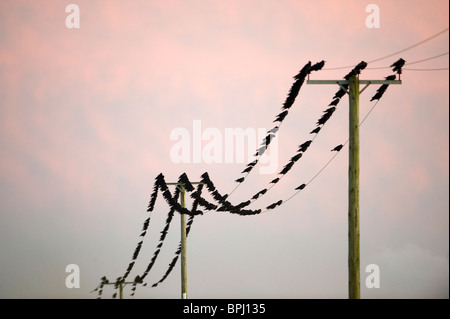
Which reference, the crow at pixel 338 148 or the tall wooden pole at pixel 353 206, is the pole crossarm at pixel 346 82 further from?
the crow at pixel 338 148

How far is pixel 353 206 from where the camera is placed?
37.9ft

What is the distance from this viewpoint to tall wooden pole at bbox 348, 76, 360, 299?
11477mm

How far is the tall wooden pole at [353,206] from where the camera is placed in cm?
1148

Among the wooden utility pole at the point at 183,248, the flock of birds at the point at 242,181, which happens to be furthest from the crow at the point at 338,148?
the wooden utility pole at the point at 183,248

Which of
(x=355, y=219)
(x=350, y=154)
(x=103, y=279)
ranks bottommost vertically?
(x=103, y=279)

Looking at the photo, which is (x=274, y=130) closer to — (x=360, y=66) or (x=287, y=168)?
(x=287, y=168)

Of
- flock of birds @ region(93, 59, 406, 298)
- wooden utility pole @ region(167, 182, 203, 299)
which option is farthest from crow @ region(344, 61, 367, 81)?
wooden utility pole @ region(167, 182, 203, 299)

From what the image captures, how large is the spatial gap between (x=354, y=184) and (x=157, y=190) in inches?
636

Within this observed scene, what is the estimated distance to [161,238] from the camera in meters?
33.3

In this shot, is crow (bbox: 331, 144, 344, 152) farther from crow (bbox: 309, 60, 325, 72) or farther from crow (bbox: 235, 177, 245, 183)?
crow (bbox: 235, 177, 245, 183)

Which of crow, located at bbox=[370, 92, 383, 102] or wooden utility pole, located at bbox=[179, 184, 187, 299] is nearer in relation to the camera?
crow, located at bbox=[370, 92, 383, 102]
